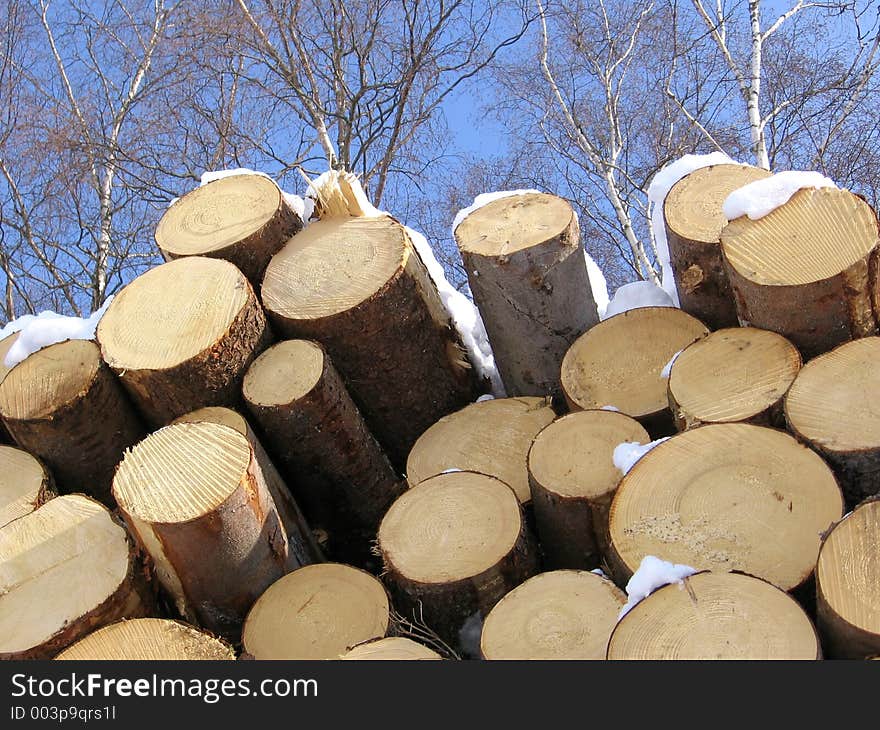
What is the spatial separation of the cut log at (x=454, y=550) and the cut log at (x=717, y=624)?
0.67 meters

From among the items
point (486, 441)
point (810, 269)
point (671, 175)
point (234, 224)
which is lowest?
point (486, 441)

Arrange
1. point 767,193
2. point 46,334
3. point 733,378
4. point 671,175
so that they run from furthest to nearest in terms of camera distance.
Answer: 1. point 46,334
2. point 671,175
3. point 767,193
4. point 733,378

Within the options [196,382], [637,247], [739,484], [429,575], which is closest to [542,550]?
[429,575]

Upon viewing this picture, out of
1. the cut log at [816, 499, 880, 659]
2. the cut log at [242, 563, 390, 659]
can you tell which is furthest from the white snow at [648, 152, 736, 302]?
the cut log at [242, 563, 390, 659]

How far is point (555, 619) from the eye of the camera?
2.43m

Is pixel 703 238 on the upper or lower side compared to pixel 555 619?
upper

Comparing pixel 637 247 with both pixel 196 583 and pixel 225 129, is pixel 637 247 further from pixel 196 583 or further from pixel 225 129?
pixel 196 583

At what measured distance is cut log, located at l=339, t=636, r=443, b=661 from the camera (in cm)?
224

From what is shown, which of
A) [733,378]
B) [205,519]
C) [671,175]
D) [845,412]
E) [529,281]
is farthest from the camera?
[671,175]

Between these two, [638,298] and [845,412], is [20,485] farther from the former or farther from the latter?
[845,412]

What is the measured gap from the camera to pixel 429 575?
2.71m

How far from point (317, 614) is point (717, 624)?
1.23 metres

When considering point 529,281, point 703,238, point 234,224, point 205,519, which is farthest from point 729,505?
point 234,224

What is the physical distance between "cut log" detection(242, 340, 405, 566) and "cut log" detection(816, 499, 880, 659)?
1771mm
